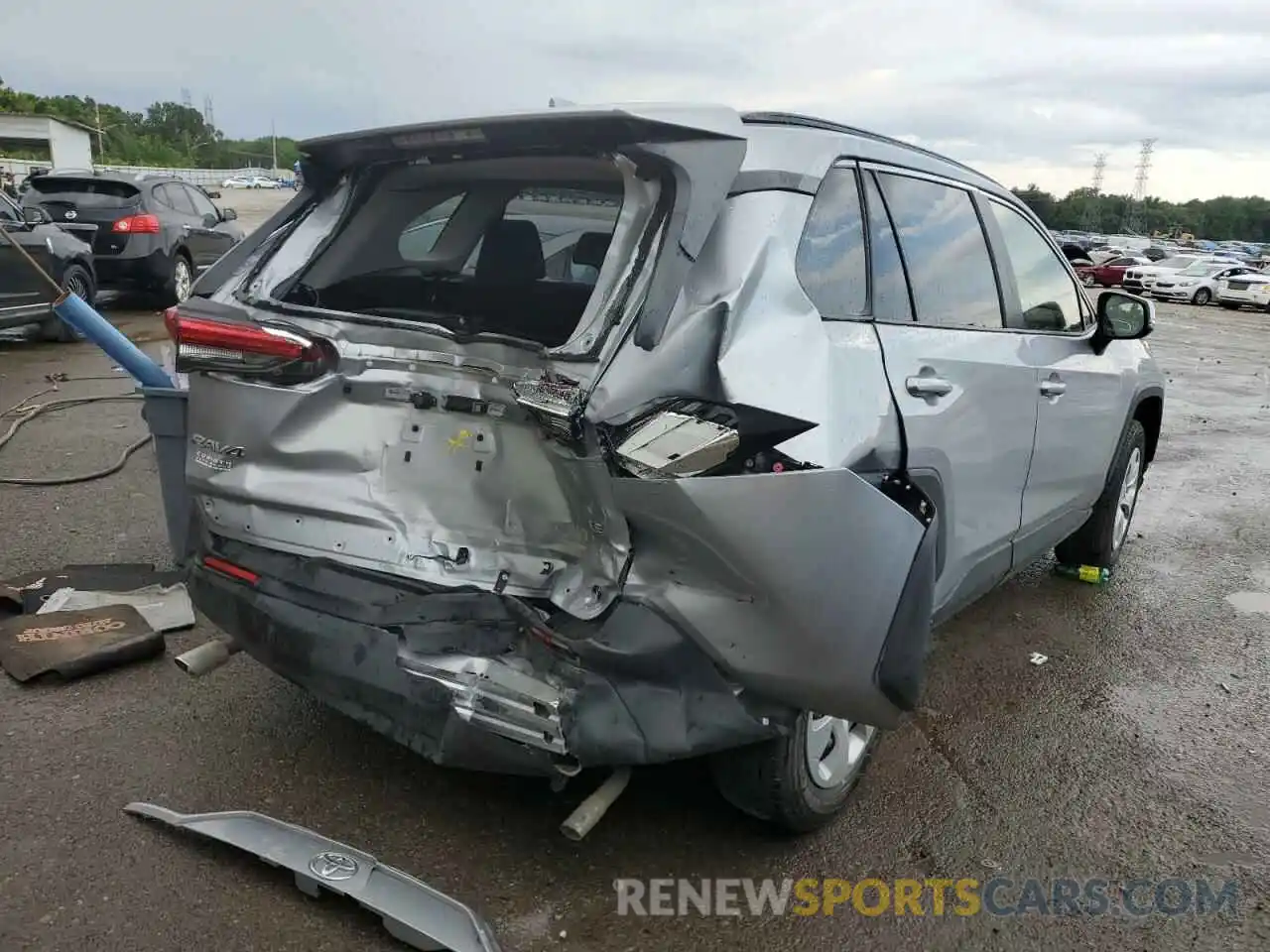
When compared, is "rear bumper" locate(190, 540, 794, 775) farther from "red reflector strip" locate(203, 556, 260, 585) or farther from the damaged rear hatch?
"red reflector strip" locate(203, 556, 260, 585)

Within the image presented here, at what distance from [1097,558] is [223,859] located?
4248 millimetres

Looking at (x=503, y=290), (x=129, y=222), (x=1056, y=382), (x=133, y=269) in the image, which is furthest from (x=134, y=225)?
(x=1056, y=382)

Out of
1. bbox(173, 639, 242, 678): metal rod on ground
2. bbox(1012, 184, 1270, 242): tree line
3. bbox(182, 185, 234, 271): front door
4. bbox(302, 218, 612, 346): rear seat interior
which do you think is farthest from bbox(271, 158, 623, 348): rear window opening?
bbox(1012, 184, 1270, 242): tree line

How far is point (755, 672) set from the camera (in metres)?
2.26

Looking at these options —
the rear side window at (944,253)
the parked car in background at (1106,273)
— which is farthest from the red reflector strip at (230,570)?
the parked car in background at (1106,273)

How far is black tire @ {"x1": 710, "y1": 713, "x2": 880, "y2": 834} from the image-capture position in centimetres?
254

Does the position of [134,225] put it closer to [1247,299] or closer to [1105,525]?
[1105,525]

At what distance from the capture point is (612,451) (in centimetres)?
214

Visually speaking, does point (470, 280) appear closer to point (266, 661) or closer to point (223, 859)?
point (266, 661)

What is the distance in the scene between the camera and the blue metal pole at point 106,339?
3.88 meters

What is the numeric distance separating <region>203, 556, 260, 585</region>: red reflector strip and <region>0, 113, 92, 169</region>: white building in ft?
185

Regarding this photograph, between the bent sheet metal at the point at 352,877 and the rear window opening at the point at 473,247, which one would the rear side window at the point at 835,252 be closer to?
the rear window opening at the point at 473,247

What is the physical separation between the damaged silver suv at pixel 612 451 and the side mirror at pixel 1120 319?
132 centimetres

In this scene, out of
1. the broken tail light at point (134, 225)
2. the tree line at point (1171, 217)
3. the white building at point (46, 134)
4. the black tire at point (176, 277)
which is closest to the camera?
the broken tail light at point (134, 225)
